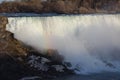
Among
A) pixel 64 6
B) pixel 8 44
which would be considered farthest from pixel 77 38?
pixel 64 6

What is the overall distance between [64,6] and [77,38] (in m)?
20.9

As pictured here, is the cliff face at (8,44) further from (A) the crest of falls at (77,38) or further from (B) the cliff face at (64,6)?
(B) the cliff face at (64,6)

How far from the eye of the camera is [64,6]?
52406 millimetres

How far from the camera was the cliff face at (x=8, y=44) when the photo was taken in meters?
26.7

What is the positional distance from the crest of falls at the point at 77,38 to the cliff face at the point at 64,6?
49.2ft

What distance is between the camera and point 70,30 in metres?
31.7

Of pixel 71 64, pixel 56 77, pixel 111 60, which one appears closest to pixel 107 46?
pixel 111 60

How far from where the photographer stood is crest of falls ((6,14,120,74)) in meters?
28.9

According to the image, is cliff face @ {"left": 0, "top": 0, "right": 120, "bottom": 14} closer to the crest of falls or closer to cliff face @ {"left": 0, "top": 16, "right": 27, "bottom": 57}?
the crest of falls

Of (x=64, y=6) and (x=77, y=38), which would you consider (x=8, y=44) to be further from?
(x=64, y=6)

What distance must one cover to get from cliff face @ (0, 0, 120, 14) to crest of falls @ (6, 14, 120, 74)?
49.2 ft

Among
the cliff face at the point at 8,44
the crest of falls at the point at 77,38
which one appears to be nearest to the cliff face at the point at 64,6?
the crest of falls at the point at 77,38

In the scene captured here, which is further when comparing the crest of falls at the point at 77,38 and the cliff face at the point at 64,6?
the cliff face at the point at 64,6

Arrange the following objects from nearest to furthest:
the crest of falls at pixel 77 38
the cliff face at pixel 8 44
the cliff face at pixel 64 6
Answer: the cliff face at pixel 8 44
the crest of falls at pixel 77 38
the cliff face at pixel 64 6
